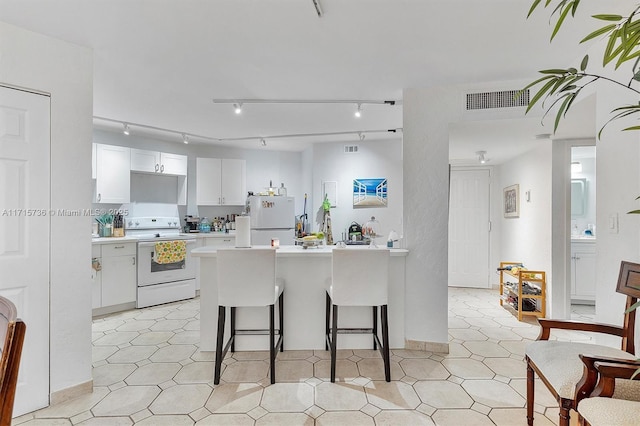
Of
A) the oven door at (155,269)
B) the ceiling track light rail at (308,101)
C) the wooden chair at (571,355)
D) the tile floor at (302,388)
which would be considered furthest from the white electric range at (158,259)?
the wooden chair at (571,355)

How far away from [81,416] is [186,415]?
25.7 inches

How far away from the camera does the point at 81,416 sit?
194cm

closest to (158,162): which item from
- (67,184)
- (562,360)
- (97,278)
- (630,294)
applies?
(97,278)

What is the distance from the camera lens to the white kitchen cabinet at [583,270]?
404 centimetres

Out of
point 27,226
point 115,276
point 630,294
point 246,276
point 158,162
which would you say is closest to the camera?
point 630,294

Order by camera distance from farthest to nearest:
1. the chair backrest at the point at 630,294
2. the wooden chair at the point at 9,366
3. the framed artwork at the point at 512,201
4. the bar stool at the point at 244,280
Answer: the framed artwork at the point at 512,201 → the bar stool at the point at 244,280 → the chair backrest at the point at 630,294 → the wooden chair at the point at 9,366

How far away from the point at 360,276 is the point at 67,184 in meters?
2.16

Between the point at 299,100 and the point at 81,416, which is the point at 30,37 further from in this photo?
the point at 81,416

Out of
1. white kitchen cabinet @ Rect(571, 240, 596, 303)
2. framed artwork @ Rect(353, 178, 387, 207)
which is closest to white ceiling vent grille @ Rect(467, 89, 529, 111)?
framed artwork @ Rect(353, 178, 387, 207)

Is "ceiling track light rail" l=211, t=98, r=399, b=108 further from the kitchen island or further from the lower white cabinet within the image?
the lower white cabinet

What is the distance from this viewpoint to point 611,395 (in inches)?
50.2

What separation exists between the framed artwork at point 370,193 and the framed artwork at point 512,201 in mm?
1815

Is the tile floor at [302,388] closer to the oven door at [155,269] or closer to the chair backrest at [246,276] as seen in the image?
the chair backrest at [246,276]

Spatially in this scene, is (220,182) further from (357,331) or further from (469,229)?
(469,229)
